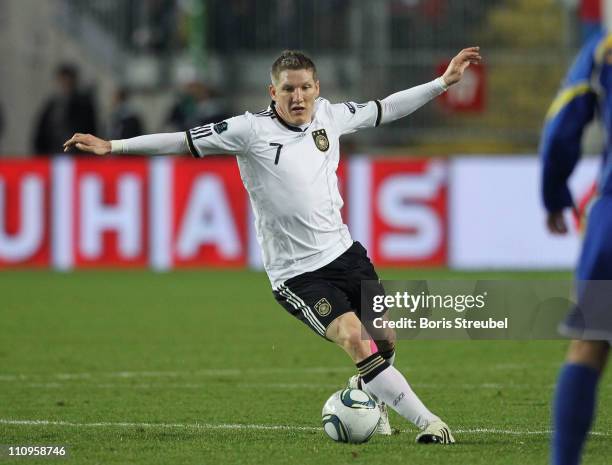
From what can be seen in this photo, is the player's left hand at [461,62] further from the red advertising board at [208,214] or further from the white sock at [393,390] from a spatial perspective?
the red advertising board at [208,214]

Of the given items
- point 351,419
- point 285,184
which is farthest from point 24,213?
point 351,419

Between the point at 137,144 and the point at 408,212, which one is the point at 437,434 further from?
the point at 408,212

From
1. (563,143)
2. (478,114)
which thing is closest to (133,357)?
(563,143)

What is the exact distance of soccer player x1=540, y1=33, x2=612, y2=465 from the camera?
16.8 ft

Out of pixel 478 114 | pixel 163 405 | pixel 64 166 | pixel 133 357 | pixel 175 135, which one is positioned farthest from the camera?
pixel 478 114

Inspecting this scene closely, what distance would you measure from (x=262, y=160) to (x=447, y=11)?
662 inches

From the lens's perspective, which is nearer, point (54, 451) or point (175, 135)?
point (54, 451)

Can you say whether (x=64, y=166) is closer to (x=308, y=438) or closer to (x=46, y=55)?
(x=46, y=55)

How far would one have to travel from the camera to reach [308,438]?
23.4ft

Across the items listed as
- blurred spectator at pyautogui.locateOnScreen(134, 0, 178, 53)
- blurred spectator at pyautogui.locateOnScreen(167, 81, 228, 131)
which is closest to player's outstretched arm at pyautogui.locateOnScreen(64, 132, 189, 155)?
blurred spectator at pyautogui.locateOnScreen(167, 81, 228, 131)

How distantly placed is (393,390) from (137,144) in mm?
1720

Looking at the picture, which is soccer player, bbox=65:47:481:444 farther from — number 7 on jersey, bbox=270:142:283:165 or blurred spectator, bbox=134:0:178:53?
blurred spectator, bbox=134:0:178:53

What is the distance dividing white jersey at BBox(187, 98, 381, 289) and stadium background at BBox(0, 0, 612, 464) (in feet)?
2.99

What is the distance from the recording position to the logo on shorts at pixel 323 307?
7030 mm
